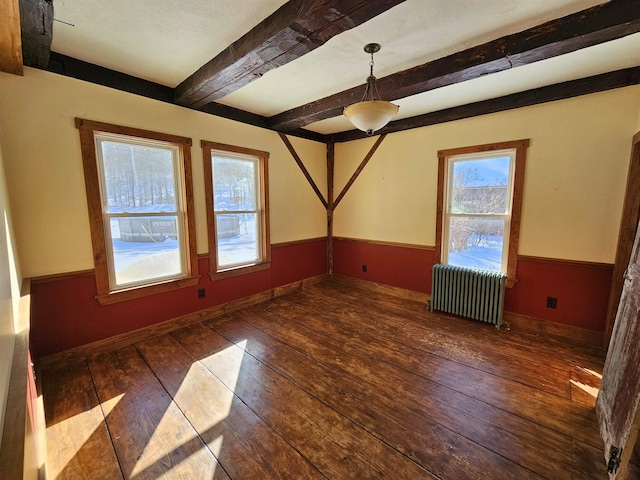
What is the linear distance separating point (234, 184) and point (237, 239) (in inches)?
30.0

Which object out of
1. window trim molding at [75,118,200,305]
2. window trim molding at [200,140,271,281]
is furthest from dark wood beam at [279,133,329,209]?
window trim molding at [75,118,200,305]

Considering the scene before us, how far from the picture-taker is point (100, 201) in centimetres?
257

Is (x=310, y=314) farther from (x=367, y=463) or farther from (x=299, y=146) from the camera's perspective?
(x=299, y=146)

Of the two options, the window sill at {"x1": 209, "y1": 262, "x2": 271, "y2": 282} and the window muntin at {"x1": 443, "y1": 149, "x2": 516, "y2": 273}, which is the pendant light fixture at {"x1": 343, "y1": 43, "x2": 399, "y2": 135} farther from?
the window sill at {"x1": 209, "y1": 262, "x2": 271, "y2": 282}

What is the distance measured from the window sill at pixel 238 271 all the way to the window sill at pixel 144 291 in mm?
224

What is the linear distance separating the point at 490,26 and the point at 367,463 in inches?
117

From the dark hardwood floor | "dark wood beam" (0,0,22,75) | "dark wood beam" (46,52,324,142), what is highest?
"dark wood beam" (46,52,324,142)

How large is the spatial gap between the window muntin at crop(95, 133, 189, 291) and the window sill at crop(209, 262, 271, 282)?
0.39m

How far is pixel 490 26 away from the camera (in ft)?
6.31

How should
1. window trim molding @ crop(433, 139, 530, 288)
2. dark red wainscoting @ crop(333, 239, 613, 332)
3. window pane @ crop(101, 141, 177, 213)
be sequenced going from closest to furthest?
window pane @ crop(101, 141, 177, 213)
dark red wainscoting @ crop(333, 239, 613, 332)
window trim molding @ crop(433, 139, 530, 288)

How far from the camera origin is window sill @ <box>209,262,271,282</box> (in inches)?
140

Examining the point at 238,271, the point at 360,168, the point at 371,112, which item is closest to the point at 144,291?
the point at 238,271

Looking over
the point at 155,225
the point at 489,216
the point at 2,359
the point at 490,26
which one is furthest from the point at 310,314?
the point at 490,26

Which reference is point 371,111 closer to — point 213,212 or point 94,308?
point 213,212
